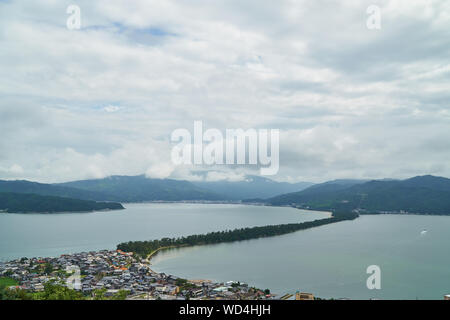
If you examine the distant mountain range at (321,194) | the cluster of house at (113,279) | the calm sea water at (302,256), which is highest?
the distant mountain range at (321,194)

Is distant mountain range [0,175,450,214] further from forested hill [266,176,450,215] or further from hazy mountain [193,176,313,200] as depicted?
hazy mountain [193,176,313,200]

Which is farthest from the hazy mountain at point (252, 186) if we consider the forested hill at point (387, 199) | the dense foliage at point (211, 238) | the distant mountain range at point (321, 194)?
the dense foliage at point (211, 238)

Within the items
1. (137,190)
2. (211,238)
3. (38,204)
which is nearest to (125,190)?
(137,190)

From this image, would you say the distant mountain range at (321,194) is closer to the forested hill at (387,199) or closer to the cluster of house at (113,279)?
the forested hill at (387,199)

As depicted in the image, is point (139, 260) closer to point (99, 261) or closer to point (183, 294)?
point (99, 261)
